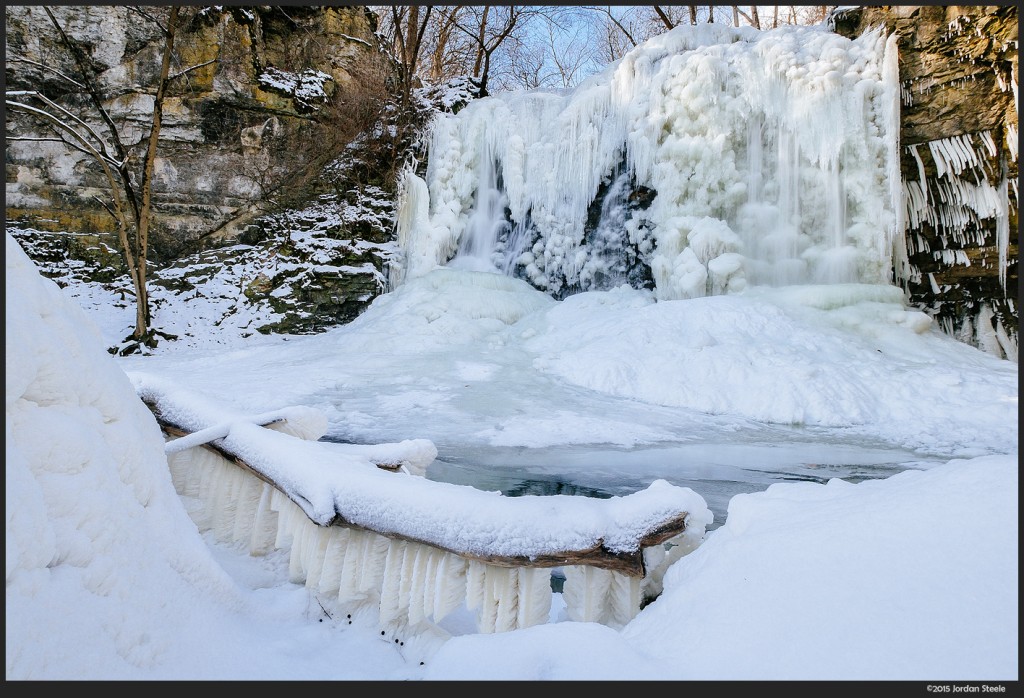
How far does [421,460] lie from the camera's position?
7.17 feet

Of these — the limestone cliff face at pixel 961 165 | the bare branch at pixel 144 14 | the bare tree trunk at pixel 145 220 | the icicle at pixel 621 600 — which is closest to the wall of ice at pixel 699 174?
the limestone cliff face at pixel 961 165

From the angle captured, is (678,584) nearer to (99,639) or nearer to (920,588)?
(920,588)

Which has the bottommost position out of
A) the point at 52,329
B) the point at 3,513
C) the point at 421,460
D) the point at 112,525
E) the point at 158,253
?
the point at 421,460

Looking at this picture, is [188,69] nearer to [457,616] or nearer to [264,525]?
[264,525]

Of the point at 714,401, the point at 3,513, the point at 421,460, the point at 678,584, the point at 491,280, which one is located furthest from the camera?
the point at 491,280

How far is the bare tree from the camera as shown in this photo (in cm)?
805

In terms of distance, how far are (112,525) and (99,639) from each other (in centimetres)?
27

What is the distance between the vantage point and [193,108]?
32.6ft

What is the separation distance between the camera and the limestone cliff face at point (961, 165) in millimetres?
6953

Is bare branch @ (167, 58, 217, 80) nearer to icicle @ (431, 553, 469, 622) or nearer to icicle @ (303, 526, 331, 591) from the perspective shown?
Result: icicle @ (303, 526, 331, 591)

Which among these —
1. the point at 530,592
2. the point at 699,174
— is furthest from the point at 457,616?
the point at 699,174

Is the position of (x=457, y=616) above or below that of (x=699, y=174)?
below

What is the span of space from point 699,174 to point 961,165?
337cm

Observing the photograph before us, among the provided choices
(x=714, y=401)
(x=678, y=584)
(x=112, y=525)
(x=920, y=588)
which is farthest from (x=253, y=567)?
(x=714, y=401)
